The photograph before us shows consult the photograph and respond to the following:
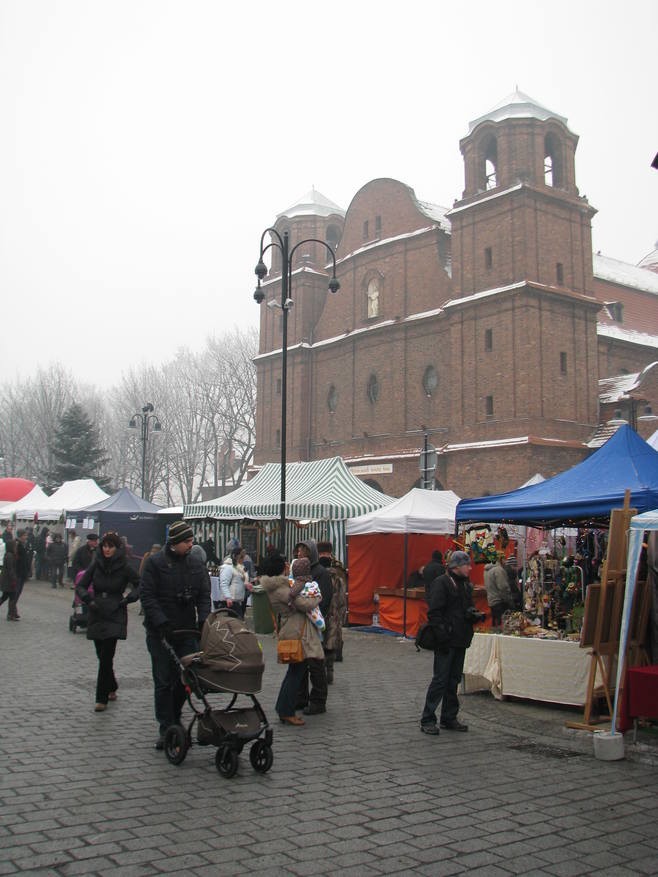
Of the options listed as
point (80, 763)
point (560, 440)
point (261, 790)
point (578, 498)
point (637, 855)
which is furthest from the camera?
point (560, 440)

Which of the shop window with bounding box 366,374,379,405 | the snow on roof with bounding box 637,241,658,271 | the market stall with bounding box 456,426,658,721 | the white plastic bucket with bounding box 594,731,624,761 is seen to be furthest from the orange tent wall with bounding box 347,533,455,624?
the snow on roof with bounding box 637,241,658,271

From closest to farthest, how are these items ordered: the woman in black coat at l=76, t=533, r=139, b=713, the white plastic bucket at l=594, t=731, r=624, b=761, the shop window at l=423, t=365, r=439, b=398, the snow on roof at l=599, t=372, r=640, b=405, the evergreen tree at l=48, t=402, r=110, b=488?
the white plastic bucket at l=594, t=731, r=624, b=761 < the woman in black coat at l=76, t=533, r=139, b=713 < the snow on roof at l=599, t=372, r=640, b=405 < the shop window at l=423, t=365, r=439, b=398 < the evergreen tree at l=48, t=402, r=110, b=488

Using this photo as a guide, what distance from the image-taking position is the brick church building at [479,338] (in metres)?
32.4

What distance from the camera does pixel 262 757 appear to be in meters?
6.04

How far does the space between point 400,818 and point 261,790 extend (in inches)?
41.8

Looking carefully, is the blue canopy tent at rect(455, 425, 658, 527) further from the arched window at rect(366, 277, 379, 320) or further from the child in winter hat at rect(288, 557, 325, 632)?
the arched window at rect(366, 277, 379, 320)

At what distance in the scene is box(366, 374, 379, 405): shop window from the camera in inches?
1566

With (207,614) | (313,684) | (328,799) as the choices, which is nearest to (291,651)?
(313,684)

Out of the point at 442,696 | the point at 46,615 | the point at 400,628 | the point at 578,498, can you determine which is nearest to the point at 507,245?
the point at 400,628

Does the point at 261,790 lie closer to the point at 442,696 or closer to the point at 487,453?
the point at 442,696

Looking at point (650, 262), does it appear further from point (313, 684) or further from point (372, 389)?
point (313, 684)

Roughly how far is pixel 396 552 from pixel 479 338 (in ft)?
56.0

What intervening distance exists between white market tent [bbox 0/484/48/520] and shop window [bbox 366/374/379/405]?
16.1 m

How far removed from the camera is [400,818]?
5.07 m
